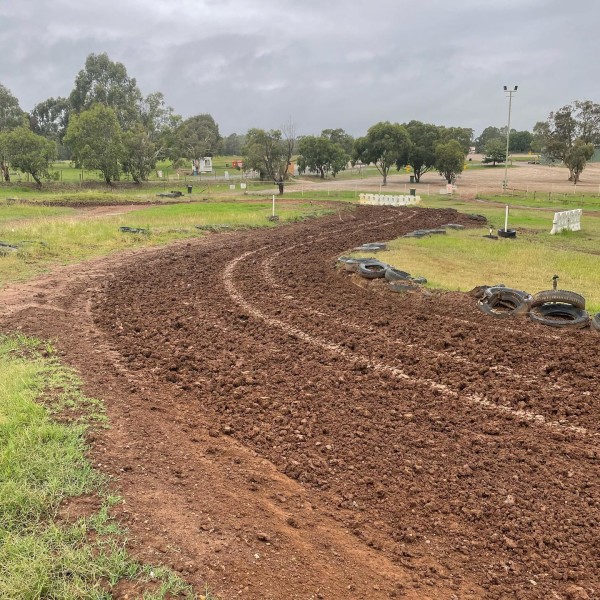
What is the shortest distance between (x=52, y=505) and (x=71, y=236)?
705 inches

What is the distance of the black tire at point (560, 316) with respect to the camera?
10359 mm

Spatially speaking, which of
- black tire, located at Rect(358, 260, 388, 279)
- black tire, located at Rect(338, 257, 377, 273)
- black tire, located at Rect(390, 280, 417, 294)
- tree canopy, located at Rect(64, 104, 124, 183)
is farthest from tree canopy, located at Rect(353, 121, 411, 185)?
black tire, located at Rect(390, 280, 417, 294)

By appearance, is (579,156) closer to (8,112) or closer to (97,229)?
(97,229)

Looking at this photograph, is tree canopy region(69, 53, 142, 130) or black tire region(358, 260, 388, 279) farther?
tree canopy region(69, 53, 142, 130)

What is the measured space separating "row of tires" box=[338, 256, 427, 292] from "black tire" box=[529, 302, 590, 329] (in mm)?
3183

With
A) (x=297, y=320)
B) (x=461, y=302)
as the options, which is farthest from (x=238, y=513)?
(x=461, y=302)

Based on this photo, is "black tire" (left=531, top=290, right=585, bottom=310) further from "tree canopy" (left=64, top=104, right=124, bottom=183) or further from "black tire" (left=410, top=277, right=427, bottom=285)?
"tree canopy" (left=64, top=104, right=124, bottom=183)

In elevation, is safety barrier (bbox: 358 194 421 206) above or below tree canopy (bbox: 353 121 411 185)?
below

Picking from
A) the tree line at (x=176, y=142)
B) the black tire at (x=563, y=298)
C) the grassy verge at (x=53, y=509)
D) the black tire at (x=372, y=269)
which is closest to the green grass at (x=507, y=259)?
the black tire at (x=563, y=298)

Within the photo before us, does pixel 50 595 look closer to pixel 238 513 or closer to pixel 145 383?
pixel 238 513

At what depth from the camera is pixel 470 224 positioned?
29.5 m

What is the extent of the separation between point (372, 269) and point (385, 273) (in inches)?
28.2

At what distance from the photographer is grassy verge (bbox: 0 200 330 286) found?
17.1 metres

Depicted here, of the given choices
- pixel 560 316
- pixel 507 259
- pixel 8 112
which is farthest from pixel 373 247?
pixel 8 112
